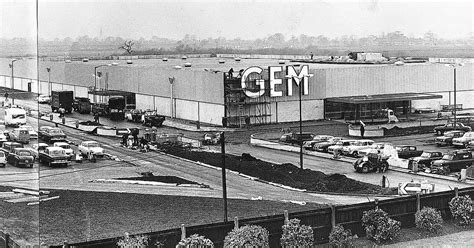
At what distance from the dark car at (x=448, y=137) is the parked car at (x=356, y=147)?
4.06 feet

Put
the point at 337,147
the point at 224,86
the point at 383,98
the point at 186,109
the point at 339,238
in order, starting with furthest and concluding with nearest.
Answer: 1. the point at 383,98
2. the point at 337,147
3. the point at 186,109
4. the point at 224,86
5. the point at 339,238

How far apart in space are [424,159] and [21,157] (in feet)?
18.1

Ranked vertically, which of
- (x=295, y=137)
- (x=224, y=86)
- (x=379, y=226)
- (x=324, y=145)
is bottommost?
(x=379, y=226)

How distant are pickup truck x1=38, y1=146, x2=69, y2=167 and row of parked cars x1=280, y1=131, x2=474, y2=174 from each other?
2852 mm

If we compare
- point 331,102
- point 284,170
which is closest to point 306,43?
point 331,102

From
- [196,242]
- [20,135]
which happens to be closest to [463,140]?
[196,242]

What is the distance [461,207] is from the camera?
14648 mm

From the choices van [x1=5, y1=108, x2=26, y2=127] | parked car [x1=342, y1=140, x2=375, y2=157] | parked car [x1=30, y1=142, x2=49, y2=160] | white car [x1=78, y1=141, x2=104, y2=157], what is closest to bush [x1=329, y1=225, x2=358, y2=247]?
parked car [x1=342, y1=140, x2=375, y2=157]

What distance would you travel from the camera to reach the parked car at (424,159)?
15.1m

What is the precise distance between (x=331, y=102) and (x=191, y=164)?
7.04 feet

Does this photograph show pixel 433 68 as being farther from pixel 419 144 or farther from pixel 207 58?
pixel 207 58

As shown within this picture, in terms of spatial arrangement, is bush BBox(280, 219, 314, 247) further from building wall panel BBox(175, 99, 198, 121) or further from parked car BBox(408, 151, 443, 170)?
parked car BBox(408, 151, 443, 170)

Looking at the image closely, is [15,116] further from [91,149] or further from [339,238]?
[339,238]

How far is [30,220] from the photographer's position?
529 inches
